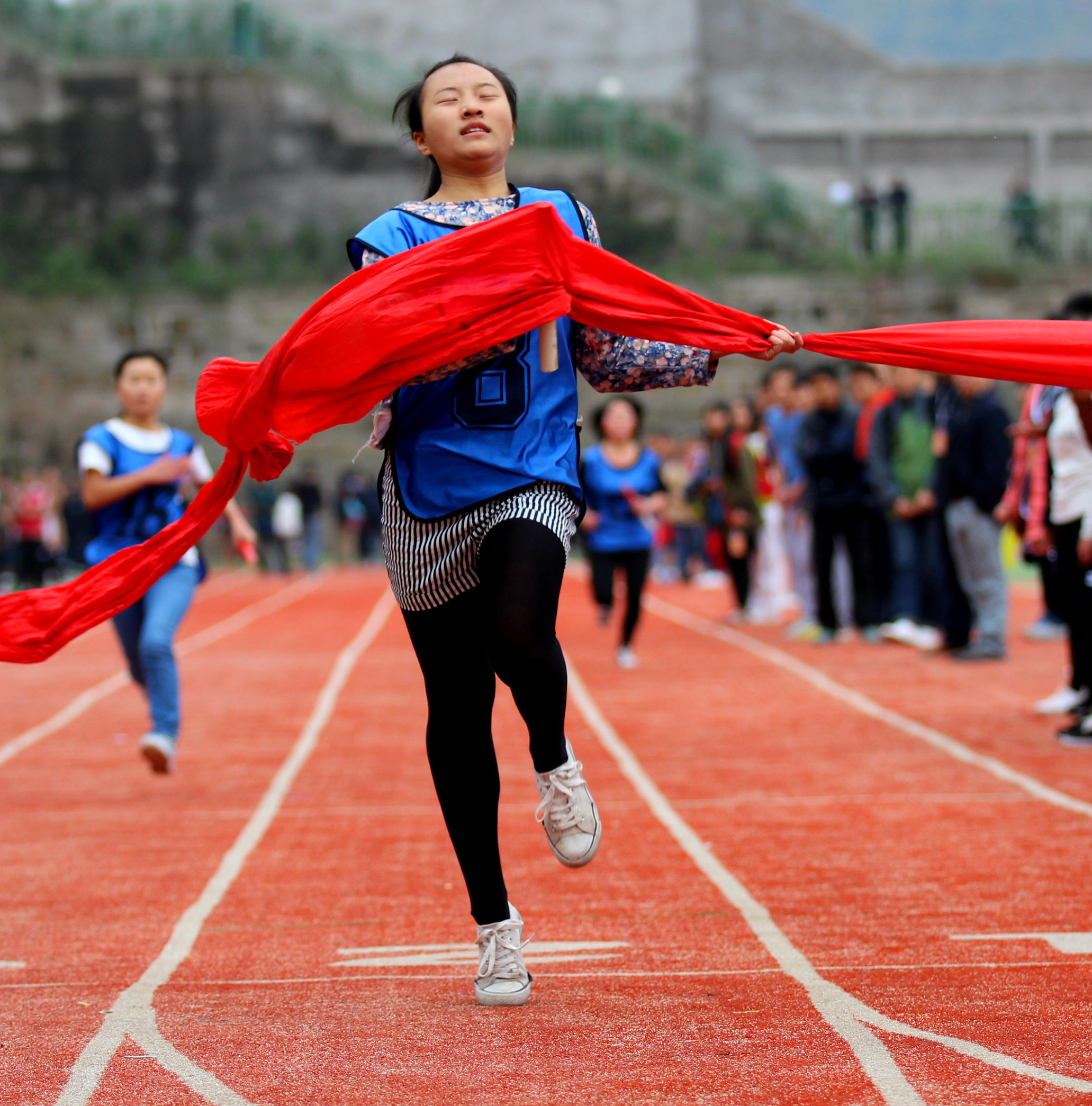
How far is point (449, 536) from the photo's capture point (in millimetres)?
3361

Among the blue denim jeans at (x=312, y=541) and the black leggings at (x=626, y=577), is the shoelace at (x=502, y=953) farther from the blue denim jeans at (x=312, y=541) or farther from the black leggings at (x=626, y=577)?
the blue denim jeans at (x=312, y=541)

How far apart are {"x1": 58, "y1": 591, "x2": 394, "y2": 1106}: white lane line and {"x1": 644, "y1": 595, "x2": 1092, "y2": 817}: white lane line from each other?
9.44ft

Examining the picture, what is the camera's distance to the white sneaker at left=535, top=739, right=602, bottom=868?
327 centimetres

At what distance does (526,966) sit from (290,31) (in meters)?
31.0

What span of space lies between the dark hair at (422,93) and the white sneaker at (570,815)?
1.30 m

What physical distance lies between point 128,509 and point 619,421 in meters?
5.54

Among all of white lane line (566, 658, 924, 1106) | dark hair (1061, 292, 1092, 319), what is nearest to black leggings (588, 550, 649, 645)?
white lane line (566, 658, 924, 1106)

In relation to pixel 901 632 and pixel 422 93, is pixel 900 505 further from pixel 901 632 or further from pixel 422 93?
pixel 422 93

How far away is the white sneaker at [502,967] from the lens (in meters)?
3.42

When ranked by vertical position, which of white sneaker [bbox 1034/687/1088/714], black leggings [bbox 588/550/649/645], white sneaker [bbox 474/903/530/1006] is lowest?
white sneaker [bbox 1034/687/1088/714]

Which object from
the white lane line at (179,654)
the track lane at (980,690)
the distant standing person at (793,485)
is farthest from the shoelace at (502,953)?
the distant standing person at (793,485)

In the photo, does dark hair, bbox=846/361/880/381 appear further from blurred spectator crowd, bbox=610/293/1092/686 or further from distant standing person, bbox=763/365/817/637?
distant standing person, bbox=763/365/817/637

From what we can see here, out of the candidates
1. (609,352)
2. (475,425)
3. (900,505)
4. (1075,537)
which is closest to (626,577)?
(900,505)

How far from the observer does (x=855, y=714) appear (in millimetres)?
8594
